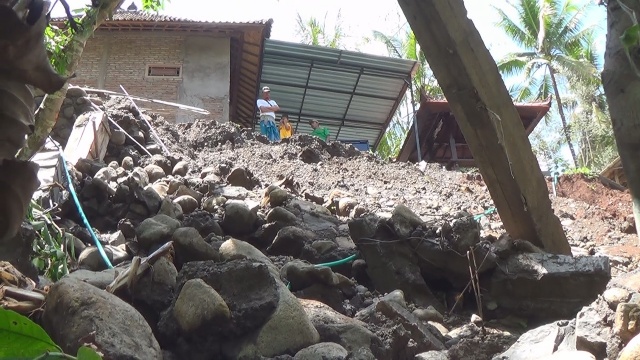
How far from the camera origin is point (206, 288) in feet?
7.89

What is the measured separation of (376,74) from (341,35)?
8.25 m

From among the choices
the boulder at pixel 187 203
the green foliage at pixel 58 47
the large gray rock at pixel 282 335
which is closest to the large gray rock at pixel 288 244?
the boulder at pixel 187 203

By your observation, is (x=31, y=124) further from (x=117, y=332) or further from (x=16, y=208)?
(x=117, y=332)

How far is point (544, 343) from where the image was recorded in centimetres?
243

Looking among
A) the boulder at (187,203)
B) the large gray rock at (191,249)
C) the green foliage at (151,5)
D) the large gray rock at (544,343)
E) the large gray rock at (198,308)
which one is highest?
the green foliage at (151,5)

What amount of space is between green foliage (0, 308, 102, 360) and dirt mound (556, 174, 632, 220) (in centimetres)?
919

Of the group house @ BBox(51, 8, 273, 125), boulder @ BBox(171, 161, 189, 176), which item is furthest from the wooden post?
house @ BBox(51, 8, 273, 125)

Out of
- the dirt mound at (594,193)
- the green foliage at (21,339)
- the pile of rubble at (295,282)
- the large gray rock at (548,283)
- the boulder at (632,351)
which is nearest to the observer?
the green foliage at (21,339)

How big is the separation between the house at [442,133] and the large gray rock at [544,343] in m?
10.1

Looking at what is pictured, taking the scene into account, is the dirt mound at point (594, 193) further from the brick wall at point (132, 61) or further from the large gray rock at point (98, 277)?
the large gray rock at point (98, 277)

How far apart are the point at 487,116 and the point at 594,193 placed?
8.15 m

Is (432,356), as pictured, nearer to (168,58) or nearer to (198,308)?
(198,308)

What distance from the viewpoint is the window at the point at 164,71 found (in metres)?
13.8

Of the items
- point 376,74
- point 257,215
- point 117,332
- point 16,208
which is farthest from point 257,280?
point 376,74
